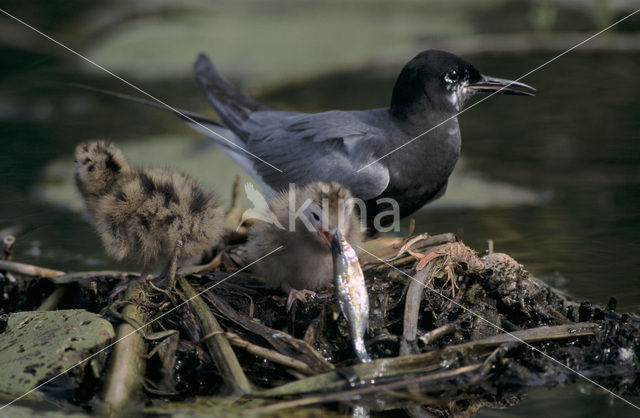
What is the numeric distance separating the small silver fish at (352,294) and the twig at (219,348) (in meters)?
0.48

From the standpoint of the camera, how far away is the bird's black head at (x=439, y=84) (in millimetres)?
4621

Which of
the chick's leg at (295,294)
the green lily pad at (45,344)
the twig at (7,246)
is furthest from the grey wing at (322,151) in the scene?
the green lily pad at (45,344)

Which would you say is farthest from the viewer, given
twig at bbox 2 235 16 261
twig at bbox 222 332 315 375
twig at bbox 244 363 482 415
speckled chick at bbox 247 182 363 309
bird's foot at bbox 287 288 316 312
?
twig at bbox 2 235 16 261

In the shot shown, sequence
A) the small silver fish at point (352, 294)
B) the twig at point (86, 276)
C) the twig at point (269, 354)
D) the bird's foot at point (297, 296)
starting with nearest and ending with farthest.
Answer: the twig at point (269, 354)
the small silver fish at point (352, 294)
the bird's foot at point (297, 296)
the twig at point (86, 276)

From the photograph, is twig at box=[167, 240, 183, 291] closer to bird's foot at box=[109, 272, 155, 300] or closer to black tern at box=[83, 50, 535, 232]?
bird's foot at box=[109, 272, 155, 300]

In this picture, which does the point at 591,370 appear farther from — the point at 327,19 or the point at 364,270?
the point at 327,19

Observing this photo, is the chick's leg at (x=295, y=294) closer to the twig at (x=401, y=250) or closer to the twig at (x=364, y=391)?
the twig at (x=401, y=250)

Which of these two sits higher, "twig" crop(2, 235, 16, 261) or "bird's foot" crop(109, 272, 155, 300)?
"twig" crop(2, 235, 16, 261)

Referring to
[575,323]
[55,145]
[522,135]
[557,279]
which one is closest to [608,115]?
[522,135]

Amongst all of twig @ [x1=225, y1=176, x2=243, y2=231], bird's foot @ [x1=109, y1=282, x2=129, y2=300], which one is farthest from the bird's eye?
bird's foot @ [x1=109, y1=282, x2=129, y2=300]

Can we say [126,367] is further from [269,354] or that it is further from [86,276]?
[86,276]

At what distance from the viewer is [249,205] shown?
18.1ft

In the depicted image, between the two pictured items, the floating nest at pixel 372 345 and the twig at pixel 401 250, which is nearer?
the floating nest at pixel 372 345

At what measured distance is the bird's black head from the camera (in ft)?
15.2
